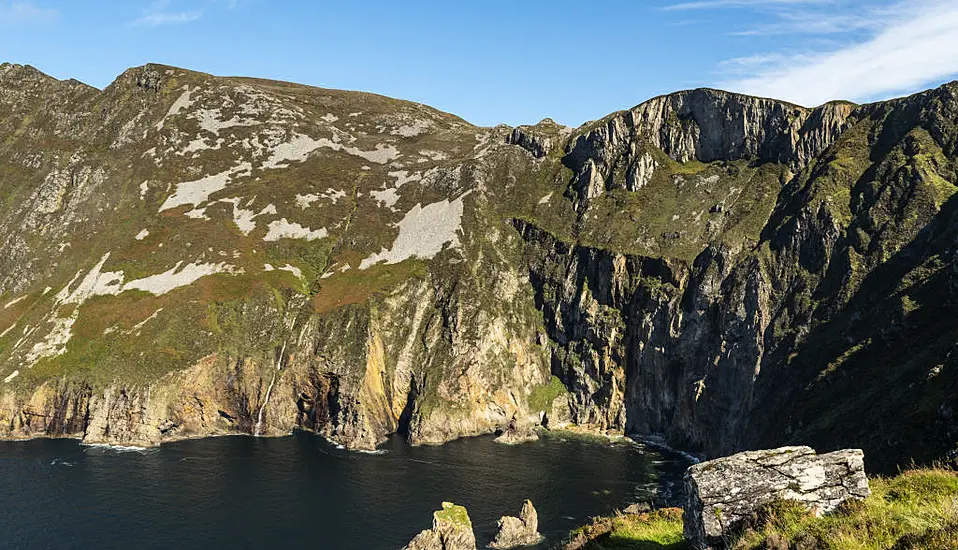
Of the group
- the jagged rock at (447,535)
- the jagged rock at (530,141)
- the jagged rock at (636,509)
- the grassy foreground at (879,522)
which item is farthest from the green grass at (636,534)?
the jagged rock at (530,141)

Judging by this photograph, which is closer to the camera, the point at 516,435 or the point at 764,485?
the point at 764,485

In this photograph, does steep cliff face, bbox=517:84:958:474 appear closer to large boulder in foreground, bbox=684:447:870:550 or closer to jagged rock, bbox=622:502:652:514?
jagged rock, bbox=622:502:652:514

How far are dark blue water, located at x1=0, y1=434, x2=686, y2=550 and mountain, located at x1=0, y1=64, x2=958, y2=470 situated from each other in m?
10.4

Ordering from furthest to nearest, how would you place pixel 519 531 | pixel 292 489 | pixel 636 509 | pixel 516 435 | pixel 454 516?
pixel 516 435, pixel 292 489, pixel 519 531, pixel 454 516, pixel 636 509

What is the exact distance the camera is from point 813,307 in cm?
10075

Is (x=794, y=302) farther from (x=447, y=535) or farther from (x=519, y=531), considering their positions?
(x=447, y=535)

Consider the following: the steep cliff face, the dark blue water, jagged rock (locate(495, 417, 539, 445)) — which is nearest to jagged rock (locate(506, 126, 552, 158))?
the steep cliff face

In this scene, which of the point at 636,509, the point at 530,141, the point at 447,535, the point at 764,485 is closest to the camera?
the point at 764,485

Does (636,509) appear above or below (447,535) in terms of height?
above

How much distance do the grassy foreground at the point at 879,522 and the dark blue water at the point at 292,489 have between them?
63757mm

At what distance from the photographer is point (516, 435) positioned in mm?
118812

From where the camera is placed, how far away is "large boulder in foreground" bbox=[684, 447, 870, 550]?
15273 mm

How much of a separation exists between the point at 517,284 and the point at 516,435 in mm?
42477

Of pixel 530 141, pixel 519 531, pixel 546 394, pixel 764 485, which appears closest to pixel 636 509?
pixel 764 485
